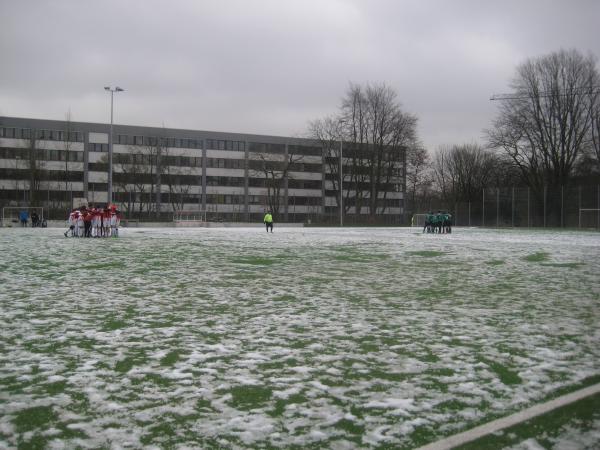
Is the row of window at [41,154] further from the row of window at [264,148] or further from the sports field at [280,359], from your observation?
the sports field at [280,359]

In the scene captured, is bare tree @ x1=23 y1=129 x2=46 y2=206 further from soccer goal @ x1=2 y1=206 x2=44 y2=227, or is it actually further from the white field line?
the white field line

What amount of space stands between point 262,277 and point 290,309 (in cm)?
443

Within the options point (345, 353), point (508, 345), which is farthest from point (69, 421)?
point (508, 345)

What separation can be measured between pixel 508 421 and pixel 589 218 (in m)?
56.3

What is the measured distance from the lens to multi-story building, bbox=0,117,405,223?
80375 mm

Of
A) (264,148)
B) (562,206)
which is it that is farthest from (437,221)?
(264,148)

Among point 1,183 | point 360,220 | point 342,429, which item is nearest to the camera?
point 342,429

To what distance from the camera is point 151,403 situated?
436 centimetres

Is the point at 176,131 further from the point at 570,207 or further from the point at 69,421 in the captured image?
the point at 69,421

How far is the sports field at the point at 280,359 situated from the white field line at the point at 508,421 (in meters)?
0.12

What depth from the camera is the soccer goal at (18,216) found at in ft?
177

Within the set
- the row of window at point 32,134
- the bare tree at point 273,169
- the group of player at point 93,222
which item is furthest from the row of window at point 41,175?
the group of player at point 93,222

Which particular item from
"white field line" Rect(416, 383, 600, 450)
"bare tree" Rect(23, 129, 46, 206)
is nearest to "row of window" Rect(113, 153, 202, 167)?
"bare tree" Rect(23, 129, 46, 206)

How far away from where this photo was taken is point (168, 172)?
8769 cm
